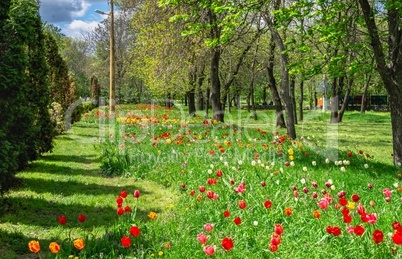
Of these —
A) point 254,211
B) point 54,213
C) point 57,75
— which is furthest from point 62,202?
point 57,75

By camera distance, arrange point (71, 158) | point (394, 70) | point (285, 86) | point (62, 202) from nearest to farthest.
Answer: point (62, 202), point (394, 70), point (71, 158), point (285, 86)

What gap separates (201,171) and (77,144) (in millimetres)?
8347

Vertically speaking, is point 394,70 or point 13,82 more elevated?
point 394,70

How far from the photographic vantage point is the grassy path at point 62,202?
5.01 m

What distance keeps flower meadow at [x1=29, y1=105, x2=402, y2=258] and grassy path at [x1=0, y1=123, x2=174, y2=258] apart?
1.12 ft

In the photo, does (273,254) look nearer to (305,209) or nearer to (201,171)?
(305,209)

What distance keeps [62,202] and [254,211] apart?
3.60 meters

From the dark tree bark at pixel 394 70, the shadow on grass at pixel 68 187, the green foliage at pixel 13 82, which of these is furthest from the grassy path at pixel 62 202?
the dark tree bark at pixel 394 70

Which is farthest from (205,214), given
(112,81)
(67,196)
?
(112,81)

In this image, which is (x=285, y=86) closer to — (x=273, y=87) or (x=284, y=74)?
(x=284, y=74)

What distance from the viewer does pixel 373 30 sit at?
26.5 ft

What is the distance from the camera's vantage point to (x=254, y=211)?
182 inches

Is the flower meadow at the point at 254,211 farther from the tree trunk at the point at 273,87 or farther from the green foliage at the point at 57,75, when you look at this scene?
the tree trunk at the point at 273,87

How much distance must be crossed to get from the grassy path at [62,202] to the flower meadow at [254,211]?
1.12 feet
